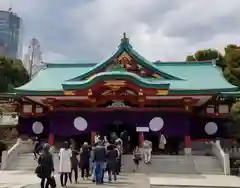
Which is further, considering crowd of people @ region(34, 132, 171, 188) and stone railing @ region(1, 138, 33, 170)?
stone railing @ region(1, 138, 33, 170)

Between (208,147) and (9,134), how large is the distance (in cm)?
1493

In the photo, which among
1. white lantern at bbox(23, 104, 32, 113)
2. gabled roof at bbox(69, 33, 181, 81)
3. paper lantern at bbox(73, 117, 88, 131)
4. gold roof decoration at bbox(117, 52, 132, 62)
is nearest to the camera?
paper lantern at bbox(73, 117, 88, 131)

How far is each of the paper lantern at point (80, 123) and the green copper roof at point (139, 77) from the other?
2222mm

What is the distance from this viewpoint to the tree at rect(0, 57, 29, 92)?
154 ft

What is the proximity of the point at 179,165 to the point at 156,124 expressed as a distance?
414cm

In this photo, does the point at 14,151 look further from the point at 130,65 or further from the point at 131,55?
the point at 131,55

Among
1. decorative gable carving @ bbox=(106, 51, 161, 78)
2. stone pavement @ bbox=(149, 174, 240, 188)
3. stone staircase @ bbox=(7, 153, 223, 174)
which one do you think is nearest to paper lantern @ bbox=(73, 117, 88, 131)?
stone staircase @ bbox=(7, 153, 223, 174)

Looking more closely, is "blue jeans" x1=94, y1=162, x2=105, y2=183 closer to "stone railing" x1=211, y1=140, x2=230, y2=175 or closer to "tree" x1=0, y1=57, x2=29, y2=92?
"stone railing" x1=211, y1=140, x2=230, y2=175

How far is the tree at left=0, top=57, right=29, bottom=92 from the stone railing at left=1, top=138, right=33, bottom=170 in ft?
84.4

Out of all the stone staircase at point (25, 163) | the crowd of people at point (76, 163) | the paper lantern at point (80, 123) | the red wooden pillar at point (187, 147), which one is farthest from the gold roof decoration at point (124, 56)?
the crowd of people at point (76, 163)

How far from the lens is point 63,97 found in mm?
22047

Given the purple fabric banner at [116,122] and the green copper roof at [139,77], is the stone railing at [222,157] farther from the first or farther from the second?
the green copper roof at [139,77]

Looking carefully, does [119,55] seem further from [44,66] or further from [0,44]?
[0,44]

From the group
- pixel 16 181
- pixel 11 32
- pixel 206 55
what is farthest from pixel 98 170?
pixel 11 32
